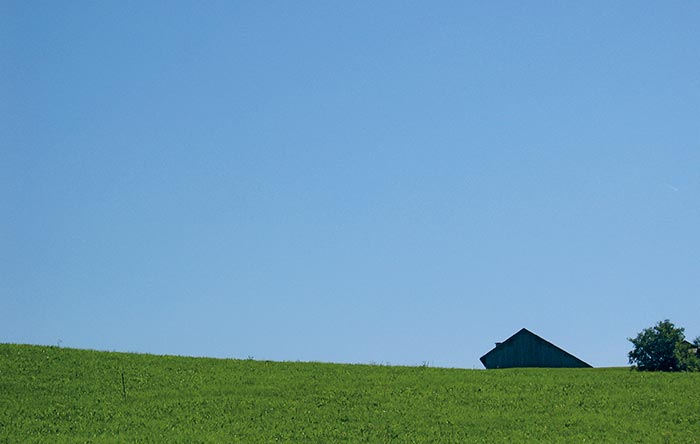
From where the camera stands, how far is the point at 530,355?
75.7m

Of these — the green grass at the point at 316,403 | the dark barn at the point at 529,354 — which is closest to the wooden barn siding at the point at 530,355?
the dark barn at the point at 529,354

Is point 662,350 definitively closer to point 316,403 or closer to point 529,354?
point 529,354

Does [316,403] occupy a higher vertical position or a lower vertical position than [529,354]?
lower

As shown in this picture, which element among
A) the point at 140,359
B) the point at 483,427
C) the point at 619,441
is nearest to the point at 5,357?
the point at 140,359

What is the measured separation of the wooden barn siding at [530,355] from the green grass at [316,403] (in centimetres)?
3161

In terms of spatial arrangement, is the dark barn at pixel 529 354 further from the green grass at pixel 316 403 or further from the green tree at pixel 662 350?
the green grass at pixel 316 403

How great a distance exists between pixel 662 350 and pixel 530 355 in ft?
36.1

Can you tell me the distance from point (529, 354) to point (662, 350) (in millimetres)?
11096

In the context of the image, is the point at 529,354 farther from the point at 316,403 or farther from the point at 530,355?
the point at 316,403

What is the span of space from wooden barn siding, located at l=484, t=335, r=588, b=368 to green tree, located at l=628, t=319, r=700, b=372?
4.82 metres

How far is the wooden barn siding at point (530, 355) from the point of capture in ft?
246

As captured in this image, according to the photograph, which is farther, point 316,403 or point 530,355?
point 530,355

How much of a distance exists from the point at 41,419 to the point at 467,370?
20.4 metres

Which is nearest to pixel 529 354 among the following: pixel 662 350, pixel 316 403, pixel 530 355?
pixel 530 355
